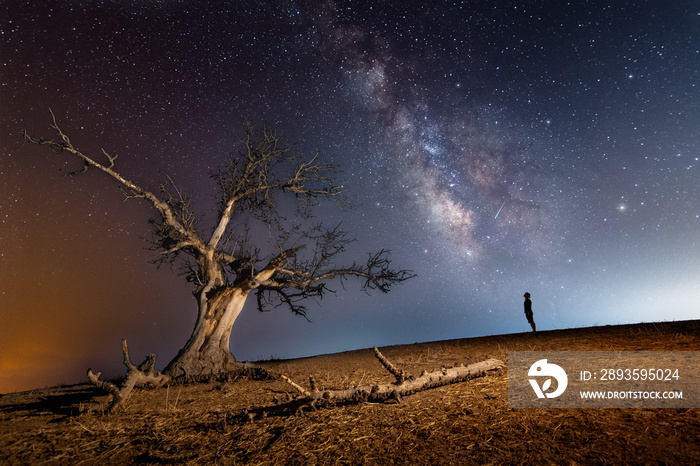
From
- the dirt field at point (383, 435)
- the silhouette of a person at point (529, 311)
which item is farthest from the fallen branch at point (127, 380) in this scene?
the silhouette of a person at point (529, 311)

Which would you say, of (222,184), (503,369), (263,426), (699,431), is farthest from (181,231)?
(699,431)

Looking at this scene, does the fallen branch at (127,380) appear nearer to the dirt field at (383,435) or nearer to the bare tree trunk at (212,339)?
the dirt field at (383,435)

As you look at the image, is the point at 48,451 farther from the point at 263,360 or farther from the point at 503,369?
the point at 263,360

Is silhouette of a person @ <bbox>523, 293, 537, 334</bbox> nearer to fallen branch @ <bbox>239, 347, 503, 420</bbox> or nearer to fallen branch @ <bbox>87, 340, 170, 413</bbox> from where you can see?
fallen branch @ <bbox>239, 347, 503, 420</bbox>

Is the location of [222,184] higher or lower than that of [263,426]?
higher

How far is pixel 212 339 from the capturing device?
34.4 ft

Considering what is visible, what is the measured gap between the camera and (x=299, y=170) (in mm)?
12836

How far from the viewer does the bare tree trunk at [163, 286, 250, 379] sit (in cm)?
978

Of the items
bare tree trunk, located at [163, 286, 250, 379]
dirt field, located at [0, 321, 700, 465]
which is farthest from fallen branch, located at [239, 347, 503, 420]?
bare tree trunk, located at [163, 286, 250, 379]

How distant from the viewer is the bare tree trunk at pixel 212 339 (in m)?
9.78

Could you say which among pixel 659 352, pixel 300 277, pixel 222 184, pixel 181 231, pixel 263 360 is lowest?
pixel 263 360

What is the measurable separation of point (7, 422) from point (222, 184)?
8459mm

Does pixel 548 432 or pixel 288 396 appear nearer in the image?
pixel 548 432

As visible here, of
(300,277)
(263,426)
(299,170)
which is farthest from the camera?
(299,170)
